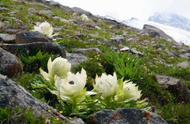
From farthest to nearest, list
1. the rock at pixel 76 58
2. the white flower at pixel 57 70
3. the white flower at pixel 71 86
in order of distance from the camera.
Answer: the rock at pixel 76 58
the white flower at pixel 57 70
the white flower at pixel 71 86

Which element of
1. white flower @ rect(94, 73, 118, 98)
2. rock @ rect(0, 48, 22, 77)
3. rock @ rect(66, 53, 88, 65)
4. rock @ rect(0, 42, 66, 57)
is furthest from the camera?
rock @ rect(66, 53, 88, 65)

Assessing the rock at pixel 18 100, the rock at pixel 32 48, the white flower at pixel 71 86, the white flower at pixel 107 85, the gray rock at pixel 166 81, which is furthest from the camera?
the gray rock at pixel 166 81

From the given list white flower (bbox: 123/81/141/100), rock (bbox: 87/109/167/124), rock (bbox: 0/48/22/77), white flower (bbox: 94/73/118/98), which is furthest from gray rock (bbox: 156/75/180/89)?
rock (bbox: 87/109/167/124)

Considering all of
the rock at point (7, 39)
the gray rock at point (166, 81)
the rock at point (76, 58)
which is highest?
the rock at point (7, 39)

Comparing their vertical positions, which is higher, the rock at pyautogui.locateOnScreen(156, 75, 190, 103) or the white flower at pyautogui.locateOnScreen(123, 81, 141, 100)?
the white flower at pyautogui.locateOnScreen(123, 81, 141, 100)

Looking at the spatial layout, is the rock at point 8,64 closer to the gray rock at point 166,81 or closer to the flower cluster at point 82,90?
the flower cluster at point 82,90

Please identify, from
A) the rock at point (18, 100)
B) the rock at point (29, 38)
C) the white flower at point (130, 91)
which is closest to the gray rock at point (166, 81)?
the rock at point (29, 38)

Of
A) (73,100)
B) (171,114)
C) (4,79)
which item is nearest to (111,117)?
(73,100)

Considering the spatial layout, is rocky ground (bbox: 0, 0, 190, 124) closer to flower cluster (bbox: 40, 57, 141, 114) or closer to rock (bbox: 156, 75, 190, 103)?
rock (bbox: 156, 75, 190, 103)
